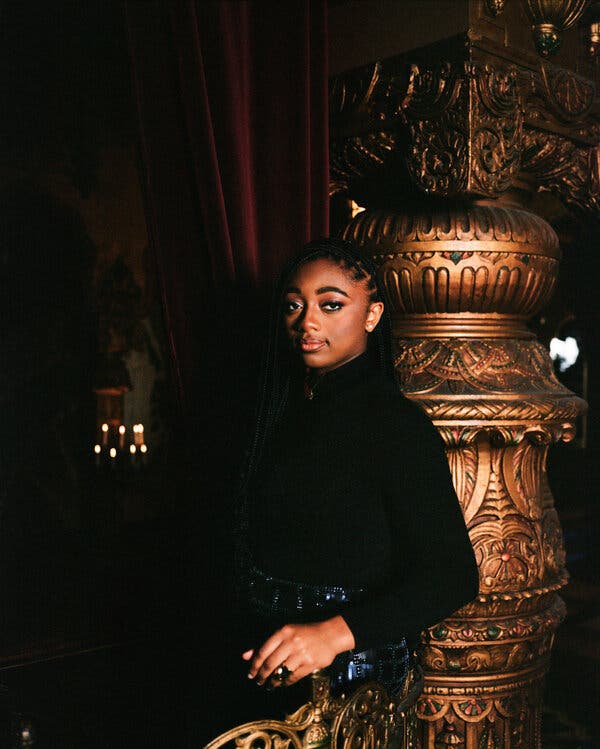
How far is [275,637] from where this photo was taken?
4.22ft

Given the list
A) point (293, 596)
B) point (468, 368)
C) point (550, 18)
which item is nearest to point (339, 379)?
Answer: point (293, 596)

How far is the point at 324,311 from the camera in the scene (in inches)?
60.0

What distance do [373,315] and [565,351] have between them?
704 centimetres

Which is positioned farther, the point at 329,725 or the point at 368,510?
the point at 368,510

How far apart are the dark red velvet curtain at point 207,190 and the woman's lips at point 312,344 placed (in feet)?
1.57

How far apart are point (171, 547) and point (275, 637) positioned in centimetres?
307

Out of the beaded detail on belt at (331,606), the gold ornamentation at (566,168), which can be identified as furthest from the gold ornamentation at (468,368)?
the beaded detail on belt at (331,606)

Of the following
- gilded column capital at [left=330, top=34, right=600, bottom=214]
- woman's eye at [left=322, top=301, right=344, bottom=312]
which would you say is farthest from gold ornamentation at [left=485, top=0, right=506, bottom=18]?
woman's eye at [left=322, top=301, right=344, bottom=312]

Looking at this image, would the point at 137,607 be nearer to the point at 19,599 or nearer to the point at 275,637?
the point at 19,599

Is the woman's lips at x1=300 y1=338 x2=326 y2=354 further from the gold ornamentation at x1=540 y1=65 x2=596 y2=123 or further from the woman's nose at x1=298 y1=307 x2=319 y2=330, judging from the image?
the gold ornamentation at x1=540 y1=65 x2=596 y2=123

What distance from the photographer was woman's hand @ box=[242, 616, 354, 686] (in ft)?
4.19

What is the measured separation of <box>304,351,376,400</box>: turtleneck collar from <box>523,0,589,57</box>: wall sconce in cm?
124

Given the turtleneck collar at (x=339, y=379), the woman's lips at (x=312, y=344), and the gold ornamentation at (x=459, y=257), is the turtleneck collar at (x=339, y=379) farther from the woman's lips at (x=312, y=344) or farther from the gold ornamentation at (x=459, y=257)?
the gold ornamentation at (x=459, y=257)

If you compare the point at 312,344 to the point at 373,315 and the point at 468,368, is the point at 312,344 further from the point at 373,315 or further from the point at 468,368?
the point at 468,368
